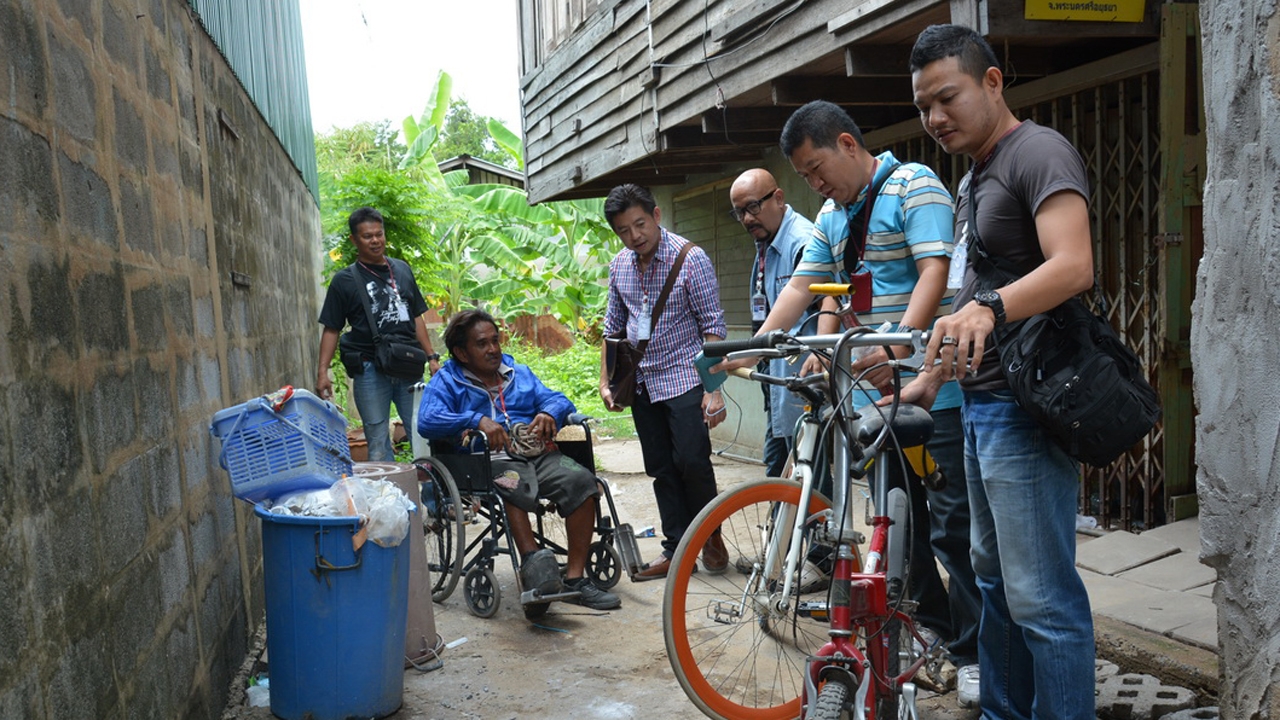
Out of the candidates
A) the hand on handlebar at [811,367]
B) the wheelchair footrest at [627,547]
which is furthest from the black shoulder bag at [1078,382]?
the wheelchair footrest at [627,547]

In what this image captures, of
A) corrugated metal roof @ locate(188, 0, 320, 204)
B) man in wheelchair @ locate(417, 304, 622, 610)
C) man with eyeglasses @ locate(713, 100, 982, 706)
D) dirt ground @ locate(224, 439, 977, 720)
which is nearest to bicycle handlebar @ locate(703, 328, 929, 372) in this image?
man with eyeglasses @ locate(713, 100, 982, 706)

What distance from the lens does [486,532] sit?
4941 millimetres

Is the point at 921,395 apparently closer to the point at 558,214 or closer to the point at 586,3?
the point at 586,3

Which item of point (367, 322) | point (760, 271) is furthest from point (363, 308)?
point (760, 271)

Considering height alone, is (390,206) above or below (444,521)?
above

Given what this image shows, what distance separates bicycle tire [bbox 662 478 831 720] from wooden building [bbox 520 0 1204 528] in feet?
8.05

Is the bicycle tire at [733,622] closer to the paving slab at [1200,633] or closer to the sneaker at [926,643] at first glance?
the sneaker at [926,643]

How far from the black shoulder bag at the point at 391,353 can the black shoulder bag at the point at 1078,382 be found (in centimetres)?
465

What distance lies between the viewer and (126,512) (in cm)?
271

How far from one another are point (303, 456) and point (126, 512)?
944 millimetres

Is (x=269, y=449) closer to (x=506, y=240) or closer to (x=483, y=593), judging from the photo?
(x=483, y=593)

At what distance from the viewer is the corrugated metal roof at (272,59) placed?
5.38m

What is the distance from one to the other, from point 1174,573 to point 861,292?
190 cm

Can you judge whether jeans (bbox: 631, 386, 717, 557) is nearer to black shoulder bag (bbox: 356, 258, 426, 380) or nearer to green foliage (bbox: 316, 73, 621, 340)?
black shoulder bag (bbox: 356, 258, 426, 380)
